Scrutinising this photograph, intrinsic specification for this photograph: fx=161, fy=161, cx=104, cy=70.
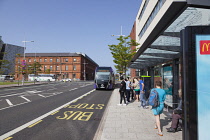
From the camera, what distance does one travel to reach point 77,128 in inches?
225

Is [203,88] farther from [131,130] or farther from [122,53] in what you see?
[122,53]

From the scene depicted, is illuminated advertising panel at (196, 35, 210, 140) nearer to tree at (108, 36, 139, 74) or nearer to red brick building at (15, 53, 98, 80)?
tree at (108, 36, 139, 74)

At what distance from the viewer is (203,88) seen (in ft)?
9.81

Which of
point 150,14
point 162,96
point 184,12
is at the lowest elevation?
point 162,96

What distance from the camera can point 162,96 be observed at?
4.83 metres

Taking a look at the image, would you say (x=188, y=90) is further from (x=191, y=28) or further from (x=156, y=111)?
(x=156, y=111)

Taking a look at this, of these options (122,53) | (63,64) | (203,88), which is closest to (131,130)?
(203,88)

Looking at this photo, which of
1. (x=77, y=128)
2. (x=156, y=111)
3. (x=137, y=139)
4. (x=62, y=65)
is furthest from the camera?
(x=62, y=65)

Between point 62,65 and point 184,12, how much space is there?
3027 inches

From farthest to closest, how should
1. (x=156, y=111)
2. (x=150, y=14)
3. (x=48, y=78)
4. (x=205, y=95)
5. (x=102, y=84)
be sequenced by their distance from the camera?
(x=48, y=78) < (x=150, y=14) < (x=102, y=84) < (x=156, y=111) < (x=205, y=95)

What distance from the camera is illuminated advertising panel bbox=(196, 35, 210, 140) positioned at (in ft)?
9.73

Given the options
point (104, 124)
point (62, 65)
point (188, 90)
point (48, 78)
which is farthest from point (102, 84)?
point (62, 65)

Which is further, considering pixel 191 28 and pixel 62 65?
pixel 62 65

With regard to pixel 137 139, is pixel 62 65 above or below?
above
